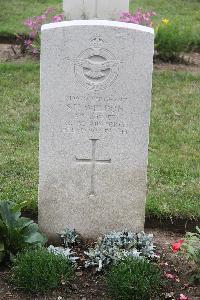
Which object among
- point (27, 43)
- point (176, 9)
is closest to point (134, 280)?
point (27, 43)

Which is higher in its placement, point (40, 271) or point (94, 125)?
point (94, 125)

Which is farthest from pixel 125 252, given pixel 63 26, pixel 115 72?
pixel 63 26

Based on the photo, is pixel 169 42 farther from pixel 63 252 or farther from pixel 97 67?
Result: pixel 63 252

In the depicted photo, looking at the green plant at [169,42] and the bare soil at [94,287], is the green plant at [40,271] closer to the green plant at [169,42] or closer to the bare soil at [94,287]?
the bare soil at [94,287]

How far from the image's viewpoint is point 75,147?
5242 mm

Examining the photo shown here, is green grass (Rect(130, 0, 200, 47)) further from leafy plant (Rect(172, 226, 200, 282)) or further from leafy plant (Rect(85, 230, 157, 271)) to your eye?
leafy plant (Rect(172, 226, 200, 282))

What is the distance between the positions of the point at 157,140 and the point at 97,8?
4.04 m

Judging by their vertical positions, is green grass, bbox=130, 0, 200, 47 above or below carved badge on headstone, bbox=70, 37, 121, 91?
above

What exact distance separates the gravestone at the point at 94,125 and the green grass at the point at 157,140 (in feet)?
2.24

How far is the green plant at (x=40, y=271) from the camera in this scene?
4.76 meters

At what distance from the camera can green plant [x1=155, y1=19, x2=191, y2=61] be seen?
1070cm

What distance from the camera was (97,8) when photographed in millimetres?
11258

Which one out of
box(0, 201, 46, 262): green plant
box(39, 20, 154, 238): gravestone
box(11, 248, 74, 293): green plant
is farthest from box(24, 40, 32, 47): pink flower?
box(11, 248, 74, 293): green plant

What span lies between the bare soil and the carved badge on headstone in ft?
4.19
